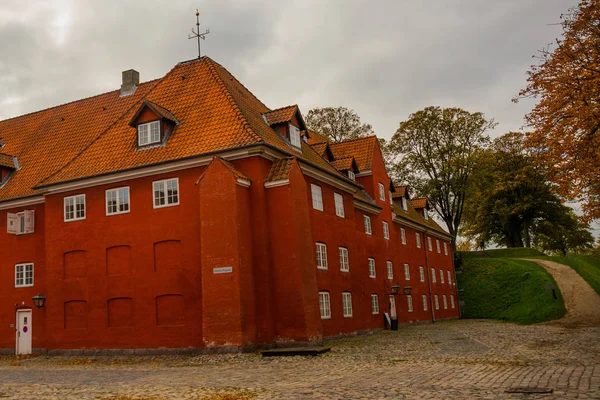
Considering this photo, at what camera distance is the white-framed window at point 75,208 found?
2394 centimetres

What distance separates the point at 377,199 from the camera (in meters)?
34.3

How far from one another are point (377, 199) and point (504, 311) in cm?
1694

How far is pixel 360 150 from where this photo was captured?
35.1 meters

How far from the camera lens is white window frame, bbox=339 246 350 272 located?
2630 centimetres

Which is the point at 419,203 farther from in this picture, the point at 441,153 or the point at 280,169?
the point at 280,169

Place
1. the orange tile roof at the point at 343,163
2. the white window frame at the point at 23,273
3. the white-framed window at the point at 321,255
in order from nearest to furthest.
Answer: the white-framed window at the point at 321,255
the white window frame at the point at 23,273
the orange tile roof at the point at 343,163

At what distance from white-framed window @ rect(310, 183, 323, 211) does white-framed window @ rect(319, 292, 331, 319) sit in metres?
3.79

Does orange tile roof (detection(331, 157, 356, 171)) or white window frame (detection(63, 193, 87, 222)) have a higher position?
orange tile roof (detection(331, 157, 356, 171))

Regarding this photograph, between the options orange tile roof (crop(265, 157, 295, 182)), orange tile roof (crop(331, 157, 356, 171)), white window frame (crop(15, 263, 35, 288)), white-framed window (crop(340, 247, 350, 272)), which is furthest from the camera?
orange tile roof (crop(331, 157, 356, 171))

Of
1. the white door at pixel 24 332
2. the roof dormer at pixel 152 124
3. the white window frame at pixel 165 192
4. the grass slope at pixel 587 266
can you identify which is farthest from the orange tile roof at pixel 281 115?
the grass slope at pixel 587 266

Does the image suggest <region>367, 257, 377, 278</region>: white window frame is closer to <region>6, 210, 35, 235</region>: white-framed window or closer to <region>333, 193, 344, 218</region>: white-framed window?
<region>333, 193, 344, 218</region>: white-framed window

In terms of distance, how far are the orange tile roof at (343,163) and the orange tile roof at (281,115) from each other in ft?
24.6

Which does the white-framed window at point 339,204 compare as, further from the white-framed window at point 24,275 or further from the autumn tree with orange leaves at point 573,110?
the white-framed window at point 24,275

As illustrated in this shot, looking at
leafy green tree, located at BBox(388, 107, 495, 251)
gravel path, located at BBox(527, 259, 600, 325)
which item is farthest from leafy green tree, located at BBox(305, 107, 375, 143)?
gravel path, located at BBox(527, 259, 600, 325)
